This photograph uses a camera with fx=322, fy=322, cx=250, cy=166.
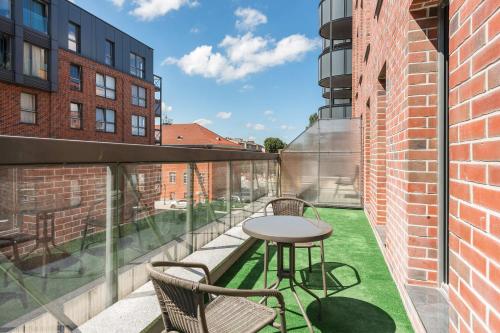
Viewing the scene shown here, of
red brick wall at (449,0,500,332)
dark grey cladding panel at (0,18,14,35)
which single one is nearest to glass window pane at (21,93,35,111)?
dark grey cladding panel at (0,18,14,35)

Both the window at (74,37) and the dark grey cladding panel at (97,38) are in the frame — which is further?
the window at (74,37)

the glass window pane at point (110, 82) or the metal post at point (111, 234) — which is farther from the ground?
the glass window pane at point (110, 82)

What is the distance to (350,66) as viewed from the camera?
1329cm

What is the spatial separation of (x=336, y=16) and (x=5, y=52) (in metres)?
17.3

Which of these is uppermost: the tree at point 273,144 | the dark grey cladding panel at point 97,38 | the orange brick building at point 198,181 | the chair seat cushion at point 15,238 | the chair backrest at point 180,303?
the dark grey cladding panel at point 97,38

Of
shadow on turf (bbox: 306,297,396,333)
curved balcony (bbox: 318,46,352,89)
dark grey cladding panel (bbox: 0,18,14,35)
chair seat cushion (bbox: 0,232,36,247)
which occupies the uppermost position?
dark grey cladding panel (bbox: 0,18,14,35)

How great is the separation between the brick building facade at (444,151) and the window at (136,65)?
89.2 ft

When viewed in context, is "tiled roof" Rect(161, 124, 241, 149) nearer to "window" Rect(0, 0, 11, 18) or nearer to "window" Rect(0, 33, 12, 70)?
"window" Rect(0, 33, 12, 70)

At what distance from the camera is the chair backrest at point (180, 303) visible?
135 cm

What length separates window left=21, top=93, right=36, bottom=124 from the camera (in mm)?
18031

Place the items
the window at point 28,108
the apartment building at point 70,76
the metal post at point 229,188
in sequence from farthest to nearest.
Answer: the window at point 28,108, the apartment building at point 70,76, the metal post at point 229,188

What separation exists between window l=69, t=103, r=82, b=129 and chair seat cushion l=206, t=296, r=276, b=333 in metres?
22.9

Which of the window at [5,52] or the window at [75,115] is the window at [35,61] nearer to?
the window at [5,52]

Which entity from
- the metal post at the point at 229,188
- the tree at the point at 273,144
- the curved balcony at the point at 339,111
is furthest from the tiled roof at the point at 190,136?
the metal post at the point at 229,188
